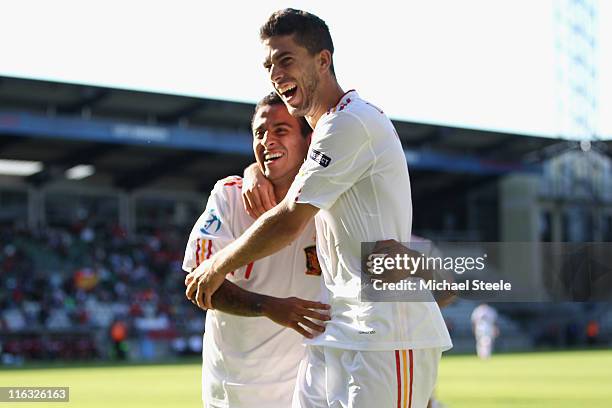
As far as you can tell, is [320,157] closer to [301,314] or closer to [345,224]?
[345,224]

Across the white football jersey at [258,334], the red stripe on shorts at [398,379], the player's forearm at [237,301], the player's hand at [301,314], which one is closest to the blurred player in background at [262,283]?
the white football jersey at [258,334]

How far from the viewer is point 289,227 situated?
3.93 metres

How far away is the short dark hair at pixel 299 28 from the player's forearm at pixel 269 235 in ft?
2.11

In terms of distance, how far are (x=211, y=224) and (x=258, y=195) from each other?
0.84ft

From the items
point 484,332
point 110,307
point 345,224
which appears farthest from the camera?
point 110,307

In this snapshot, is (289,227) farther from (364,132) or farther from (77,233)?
(77,233)

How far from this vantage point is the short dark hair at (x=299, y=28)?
4.07 meters

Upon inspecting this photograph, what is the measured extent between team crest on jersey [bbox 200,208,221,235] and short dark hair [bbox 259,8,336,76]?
99cm

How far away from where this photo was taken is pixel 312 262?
4.81m

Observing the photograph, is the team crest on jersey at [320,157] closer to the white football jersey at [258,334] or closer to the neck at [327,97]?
the neck at [327,97]

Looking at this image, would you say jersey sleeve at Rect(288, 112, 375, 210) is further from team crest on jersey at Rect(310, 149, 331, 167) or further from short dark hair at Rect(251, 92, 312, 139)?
short dark hair at Rect(251, 92, 312, 139)

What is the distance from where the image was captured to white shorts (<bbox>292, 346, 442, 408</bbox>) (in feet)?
12.7

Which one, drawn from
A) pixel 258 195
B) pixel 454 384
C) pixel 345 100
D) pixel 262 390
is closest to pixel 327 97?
pixel 345 100

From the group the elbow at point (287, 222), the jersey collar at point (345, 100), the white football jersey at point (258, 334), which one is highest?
the jersey collar at point (345, 100)
